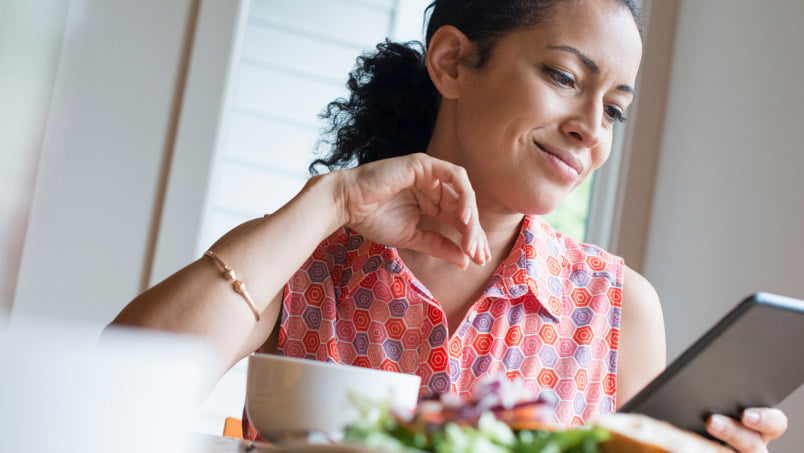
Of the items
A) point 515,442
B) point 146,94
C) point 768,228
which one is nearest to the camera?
point 515,442

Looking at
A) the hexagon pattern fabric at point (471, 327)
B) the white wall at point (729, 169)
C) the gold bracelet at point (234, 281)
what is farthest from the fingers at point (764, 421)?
the white wall at point (729, 169)

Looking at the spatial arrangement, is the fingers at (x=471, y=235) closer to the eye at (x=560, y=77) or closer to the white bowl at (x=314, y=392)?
the eye at (x=560, y=77)

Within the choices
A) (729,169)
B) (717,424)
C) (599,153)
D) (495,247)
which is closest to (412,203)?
(495,247)

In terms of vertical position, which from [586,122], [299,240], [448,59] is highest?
[448,59]

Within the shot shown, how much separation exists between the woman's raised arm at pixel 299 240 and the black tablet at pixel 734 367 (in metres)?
0.43

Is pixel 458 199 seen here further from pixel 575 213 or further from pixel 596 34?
pixel 575 213

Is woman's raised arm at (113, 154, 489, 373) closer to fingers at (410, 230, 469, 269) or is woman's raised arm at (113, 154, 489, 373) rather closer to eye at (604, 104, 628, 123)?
fingers at (410, 230, 469, 269)

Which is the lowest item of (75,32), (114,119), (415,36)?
(114,119)

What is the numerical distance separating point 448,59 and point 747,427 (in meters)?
0.82

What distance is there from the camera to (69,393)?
28 cm

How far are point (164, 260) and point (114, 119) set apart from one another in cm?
43

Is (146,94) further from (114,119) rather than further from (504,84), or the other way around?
(504,84)

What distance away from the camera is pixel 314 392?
0.59 metres

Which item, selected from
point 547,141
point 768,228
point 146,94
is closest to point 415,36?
point 146,94
